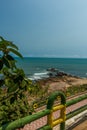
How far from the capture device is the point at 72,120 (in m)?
6.50

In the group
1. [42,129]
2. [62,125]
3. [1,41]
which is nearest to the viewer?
[1,41]

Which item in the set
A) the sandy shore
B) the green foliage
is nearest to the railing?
the green foliage

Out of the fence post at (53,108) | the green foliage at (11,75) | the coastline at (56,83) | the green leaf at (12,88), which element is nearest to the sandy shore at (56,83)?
the coastline at (56,83)

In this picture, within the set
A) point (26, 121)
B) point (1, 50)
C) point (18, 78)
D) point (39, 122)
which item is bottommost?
point (39, 122)

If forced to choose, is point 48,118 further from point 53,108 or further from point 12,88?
point 12,88

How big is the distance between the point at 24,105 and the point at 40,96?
294 inches

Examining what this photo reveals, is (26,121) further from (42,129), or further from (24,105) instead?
(24,105)

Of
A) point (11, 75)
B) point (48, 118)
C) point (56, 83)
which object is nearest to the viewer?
point (11, 75)

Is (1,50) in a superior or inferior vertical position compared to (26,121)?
superior

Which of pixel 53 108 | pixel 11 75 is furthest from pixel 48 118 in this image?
pixel 11 75

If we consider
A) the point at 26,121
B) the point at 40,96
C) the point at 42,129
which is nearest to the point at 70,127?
the point at 42,129

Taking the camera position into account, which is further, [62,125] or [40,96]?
[40,96]

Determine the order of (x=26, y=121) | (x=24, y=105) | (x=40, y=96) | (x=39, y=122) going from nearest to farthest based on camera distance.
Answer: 1. (x=26, y=121)
2. (x=24, y=105)
3. (x=39, y=122)
4. (x=40, y=96)

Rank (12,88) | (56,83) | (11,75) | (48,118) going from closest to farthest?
(12,88) < (11,75) < (48,118) < (56,83)
